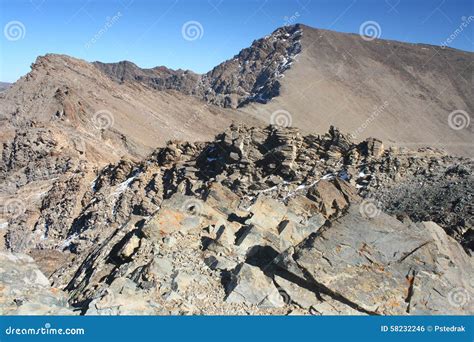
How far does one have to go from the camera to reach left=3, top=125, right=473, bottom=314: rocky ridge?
882 centimetres

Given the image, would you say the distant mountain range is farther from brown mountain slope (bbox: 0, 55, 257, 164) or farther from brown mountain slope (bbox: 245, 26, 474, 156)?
brown mountain slope (bbox: 245, 26, 474, 156)

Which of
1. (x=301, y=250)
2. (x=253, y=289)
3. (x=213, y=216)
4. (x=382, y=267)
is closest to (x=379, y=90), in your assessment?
(x=213, y=216)

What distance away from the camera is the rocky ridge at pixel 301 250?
8.82m

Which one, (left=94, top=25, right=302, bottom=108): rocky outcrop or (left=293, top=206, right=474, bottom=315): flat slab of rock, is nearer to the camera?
(left=293, top=206, right=474, bottom=315): flat slab of rock

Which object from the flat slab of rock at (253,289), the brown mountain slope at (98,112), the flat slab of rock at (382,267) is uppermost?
the brown mountain slope at (98,112)

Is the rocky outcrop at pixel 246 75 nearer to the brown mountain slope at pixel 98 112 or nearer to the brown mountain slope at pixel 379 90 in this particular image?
the brown mountain slope at pixel 379 90

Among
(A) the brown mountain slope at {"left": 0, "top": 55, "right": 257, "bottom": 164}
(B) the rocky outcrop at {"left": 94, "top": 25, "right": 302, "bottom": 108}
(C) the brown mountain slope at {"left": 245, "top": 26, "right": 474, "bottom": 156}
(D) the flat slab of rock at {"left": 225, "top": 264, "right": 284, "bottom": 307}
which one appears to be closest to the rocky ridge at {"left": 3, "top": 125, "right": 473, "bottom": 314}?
(D) the flat slab of rock at {"left": 225, "top": 264, "right": 284, "bottom": 307}

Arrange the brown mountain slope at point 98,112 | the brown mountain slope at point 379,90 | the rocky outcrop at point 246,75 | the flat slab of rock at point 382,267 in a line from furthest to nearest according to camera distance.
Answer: the rocky outcrop at point 246,75
the brown mountain slope at point 379,90
the brown mountain slope at point 98,112
the flat slab of rock at point 382,267

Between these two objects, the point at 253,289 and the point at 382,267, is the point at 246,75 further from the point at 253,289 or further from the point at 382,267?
the point at 253,289

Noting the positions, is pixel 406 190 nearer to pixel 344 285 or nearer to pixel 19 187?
pixel 344 285

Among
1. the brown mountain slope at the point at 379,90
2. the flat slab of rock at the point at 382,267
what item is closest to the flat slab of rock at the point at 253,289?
the flat slab of rock at the point at 382,267

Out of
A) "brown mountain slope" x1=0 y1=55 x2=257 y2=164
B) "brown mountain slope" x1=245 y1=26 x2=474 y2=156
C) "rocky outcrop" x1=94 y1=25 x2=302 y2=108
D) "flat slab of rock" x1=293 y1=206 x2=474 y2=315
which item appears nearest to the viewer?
"flat slab of rock" x1=293 y1=206 x2=474 y2=315

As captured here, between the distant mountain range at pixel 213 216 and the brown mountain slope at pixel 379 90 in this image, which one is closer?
the distant mountain range at pixel 213 216

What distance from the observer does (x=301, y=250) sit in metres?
9.26
